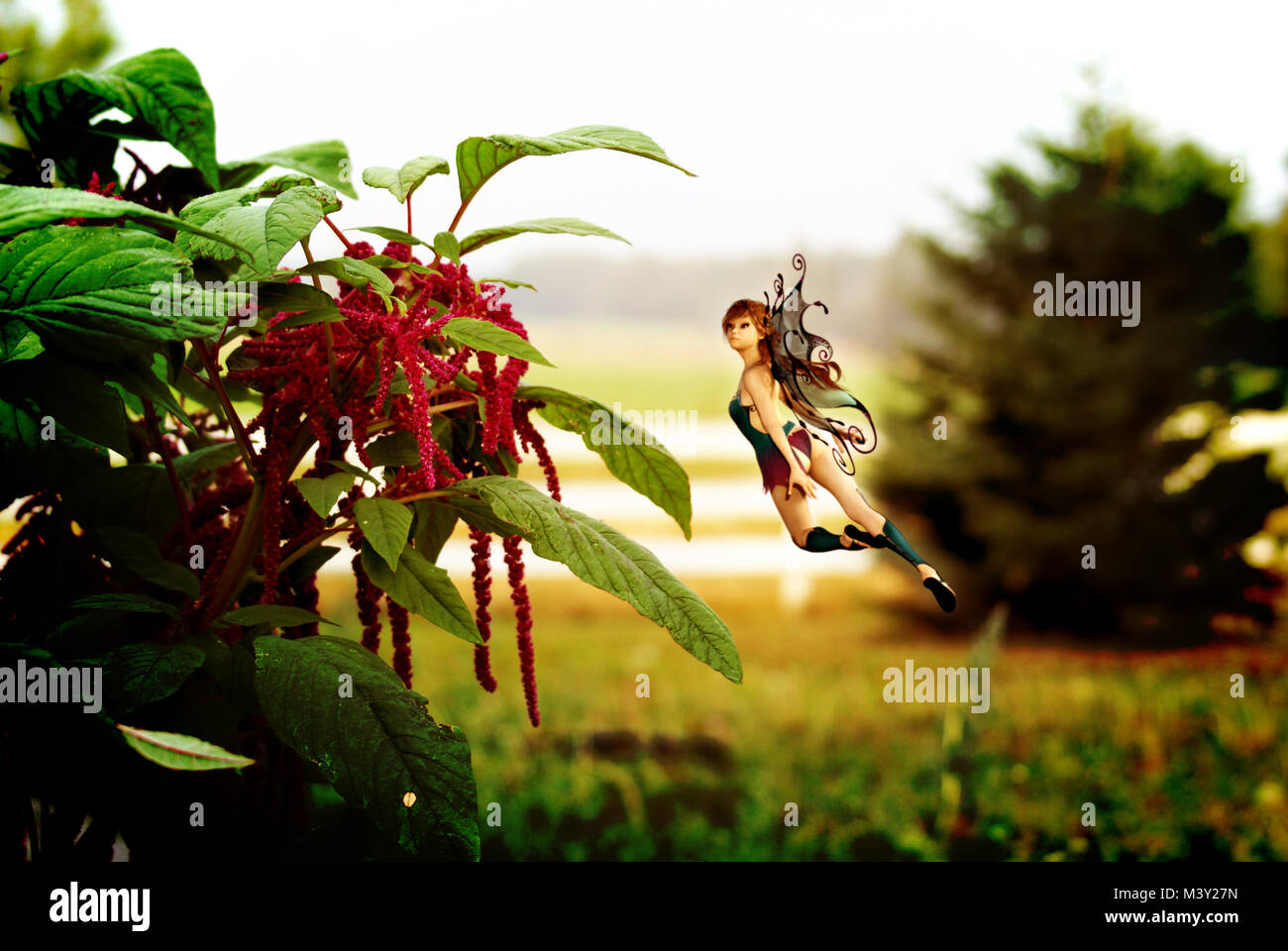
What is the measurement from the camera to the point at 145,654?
25.7 inches

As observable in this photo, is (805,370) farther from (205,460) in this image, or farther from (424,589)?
(205,460)

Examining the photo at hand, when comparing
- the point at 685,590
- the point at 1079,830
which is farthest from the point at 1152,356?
the point at 685,590

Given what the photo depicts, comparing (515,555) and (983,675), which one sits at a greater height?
(515,555)

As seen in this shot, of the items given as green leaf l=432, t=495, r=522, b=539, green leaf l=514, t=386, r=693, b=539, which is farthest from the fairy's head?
green leaf l=432, t=495, r=522, b=539

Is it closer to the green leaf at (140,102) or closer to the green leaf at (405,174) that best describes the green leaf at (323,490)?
the green leaf at (405,174)

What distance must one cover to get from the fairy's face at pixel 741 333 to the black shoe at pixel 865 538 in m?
0.16

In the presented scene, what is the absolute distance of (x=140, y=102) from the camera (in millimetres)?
827

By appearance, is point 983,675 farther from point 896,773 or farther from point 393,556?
point 393,556

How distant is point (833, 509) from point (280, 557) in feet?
1.50

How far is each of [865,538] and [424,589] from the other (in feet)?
0.92

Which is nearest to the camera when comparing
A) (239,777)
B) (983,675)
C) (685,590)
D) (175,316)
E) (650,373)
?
(175,316)

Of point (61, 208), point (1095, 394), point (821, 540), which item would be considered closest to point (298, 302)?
point (61, 208)

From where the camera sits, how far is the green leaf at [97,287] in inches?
22.9

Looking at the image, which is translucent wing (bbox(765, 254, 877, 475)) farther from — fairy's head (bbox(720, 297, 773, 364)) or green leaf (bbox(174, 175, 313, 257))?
green leaf (bbox(174, 175, 313, 257))
